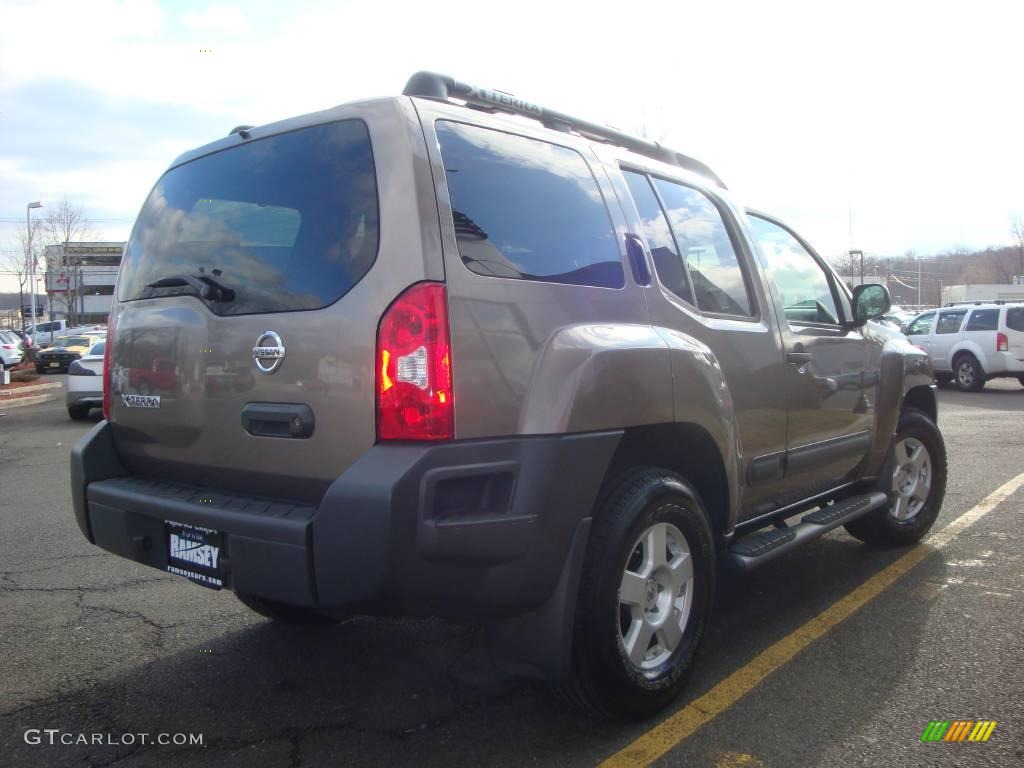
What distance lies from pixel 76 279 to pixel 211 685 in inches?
2536

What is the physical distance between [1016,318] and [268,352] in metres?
17.8

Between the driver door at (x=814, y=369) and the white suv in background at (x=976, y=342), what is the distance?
43.3 ft

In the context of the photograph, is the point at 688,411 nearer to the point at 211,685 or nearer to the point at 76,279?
the point at 211,685

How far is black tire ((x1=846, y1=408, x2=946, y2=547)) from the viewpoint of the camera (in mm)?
5000

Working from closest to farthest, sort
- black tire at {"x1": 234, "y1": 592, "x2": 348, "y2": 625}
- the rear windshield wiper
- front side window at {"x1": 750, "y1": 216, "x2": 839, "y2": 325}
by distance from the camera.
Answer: the rear windshield wiper, black tire at {"x1": 234, "y1": 592, "x2": 348, "y2": 625}, front side window at {"x1": 750, "y1": 216, "x2": 839, "y2": 325}

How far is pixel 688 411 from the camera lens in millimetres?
3154

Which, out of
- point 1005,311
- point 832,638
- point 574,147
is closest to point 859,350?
point 832,638

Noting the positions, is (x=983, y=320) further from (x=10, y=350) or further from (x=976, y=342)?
(x=10, y=350)

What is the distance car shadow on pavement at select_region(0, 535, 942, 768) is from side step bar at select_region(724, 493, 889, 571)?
0.41 meters

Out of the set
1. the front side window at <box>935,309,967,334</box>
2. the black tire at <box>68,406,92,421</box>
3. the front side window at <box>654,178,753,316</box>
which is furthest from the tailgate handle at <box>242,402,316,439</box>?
the front side window at <box>935,309,967,334</box>

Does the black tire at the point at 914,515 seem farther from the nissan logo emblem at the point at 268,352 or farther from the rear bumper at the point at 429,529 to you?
the nissan logo emblem at the point at 268,352

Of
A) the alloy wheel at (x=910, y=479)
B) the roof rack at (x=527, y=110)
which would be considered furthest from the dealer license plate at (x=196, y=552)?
the alloy wheel at (x=910, y=479)

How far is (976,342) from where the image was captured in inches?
687

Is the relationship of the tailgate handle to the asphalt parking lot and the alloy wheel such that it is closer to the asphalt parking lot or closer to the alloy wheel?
the asphalt parking lot
